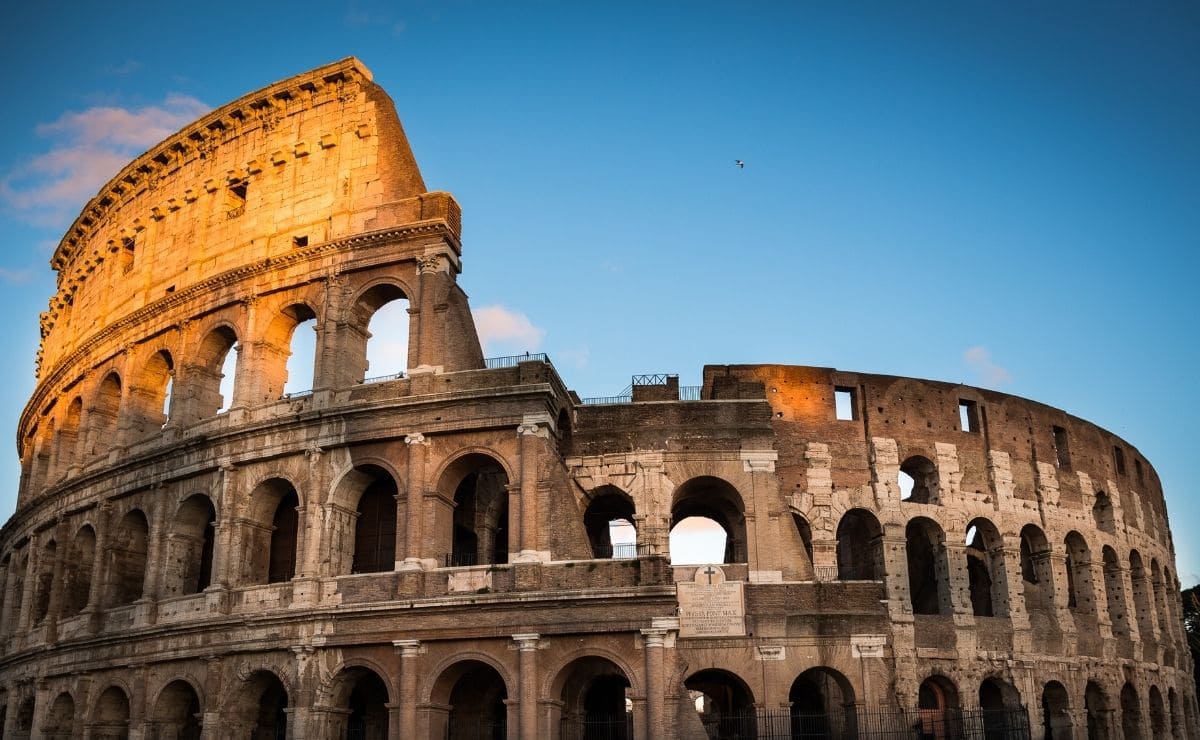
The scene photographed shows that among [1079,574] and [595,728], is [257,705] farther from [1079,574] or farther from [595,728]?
[1079,574]

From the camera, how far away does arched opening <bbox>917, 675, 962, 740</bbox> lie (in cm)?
2547

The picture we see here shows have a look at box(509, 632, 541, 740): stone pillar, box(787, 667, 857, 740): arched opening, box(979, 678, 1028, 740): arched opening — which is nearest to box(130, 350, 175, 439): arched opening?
box(509, 632, 541, 740): stone pillar

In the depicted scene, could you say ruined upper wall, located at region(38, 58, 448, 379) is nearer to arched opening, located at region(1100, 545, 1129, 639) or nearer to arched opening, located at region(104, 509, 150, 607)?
arched opening, located at region(104, 509, 150, 607)

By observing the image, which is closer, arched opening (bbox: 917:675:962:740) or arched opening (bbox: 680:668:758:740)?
arched opening (bbox: 680:668:758:740)

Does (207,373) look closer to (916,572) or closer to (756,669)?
(756,669)

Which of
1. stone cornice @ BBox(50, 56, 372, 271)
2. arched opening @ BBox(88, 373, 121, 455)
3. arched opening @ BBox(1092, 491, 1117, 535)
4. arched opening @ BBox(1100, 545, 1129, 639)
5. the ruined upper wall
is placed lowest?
arched opening @ BBox(1100, 545, 1129, 639)

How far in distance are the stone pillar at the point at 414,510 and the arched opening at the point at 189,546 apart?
210 inches

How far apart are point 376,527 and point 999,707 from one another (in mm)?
16369

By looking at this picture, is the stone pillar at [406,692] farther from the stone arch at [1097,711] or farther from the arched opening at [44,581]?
the stone arch at [1097,711]

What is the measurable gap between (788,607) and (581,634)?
5.33 metres

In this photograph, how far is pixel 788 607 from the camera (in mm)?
23016

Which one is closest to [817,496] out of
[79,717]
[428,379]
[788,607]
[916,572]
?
[788,607]

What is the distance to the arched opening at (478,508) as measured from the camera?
71.9ft

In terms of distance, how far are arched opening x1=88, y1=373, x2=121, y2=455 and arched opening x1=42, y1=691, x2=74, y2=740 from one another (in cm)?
635
